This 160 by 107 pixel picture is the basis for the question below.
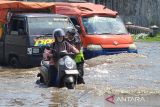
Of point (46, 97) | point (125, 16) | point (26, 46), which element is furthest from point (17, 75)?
point (125, 16)

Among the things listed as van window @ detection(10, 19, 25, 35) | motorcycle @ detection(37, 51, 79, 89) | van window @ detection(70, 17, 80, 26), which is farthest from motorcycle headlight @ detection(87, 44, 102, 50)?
motorcycle @ detection(37, 51, 79, 89)

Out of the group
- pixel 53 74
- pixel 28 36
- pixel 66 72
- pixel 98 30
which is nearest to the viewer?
pixel 66 72

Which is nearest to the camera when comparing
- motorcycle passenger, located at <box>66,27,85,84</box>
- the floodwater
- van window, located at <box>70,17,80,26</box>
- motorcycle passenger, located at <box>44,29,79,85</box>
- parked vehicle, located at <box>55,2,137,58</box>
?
the floodwater

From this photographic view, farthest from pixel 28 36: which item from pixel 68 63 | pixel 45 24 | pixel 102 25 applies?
pixel 68 63

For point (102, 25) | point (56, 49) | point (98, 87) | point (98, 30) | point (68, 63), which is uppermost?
point (102, 25)

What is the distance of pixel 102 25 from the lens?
63.5 ft

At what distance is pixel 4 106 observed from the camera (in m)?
10.5

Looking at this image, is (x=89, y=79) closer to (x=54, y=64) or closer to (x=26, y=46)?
(x=54, y=64)

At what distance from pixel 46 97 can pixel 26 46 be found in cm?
534

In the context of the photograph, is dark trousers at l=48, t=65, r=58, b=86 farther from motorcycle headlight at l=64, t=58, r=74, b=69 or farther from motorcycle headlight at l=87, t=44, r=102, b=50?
motorcycle headlight at l=87, t=44, r=102, b=50

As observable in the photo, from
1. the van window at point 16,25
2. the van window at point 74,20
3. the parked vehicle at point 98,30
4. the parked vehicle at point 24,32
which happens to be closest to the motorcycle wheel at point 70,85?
the parked vehicle at point 24,32

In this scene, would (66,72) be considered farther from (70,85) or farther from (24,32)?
(24,32)

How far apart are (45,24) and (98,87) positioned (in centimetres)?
511

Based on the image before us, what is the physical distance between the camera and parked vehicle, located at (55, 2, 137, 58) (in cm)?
1845
